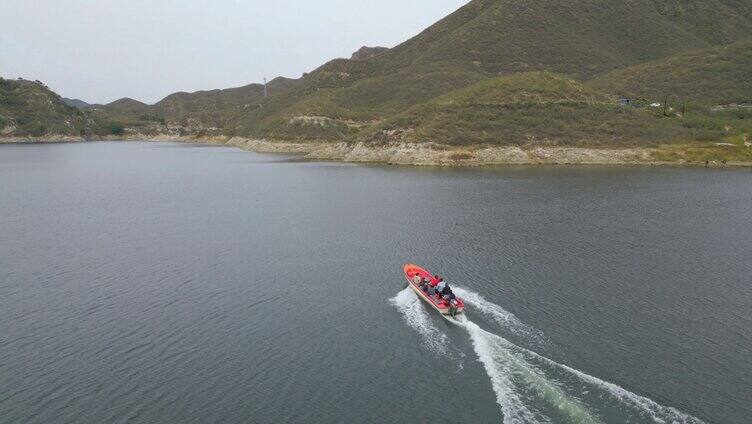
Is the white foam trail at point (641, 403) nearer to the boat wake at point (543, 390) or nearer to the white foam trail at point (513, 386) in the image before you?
the boat wake at point (543, 390)

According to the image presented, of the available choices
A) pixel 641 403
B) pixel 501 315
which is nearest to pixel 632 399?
pixel 641 403

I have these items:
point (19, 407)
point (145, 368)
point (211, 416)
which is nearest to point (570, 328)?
point (211, 416)

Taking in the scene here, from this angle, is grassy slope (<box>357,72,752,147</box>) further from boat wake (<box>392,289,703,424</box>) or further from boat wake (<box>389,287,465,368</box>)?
boat wake (<box>392,289,703,424</box>)

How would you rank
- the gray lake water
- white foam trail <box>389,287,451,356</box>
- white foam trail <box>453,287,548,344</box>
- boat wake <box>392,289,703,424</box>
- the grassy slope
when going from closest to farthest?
boat wake <box>392,289,703,424</box>, the gray lake water, white foam trail <box>389,287,451,356</box>, white foam trail <box>453,287,548,344</box>, the grassy slope

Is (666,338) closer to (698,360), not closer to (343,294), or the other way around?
(698,360)

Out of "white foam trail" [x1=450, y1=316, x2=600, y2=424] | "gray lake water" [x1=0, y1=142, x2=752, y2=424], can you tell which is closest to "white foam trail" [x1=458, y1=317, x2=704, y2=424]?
Answer: "gray lake water" [x1=0, y1=142, x2=752, y2=424]

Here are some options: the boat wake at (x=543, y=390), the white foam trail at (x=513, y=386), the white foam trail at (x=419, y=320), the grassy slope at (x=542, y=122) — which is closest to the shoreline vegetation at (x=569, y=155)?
the grassy slope at (x=542, y=122)
